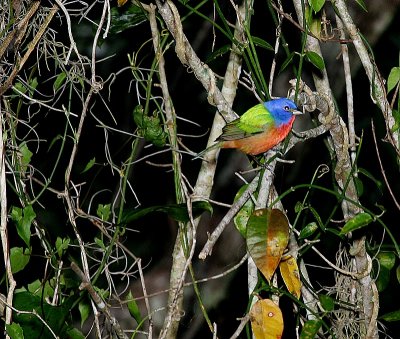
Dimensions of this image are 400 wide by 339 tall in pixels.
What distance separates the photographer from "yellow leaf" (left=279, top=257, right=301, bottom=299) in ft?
7.32

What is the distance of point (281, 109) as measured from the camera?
2188mm

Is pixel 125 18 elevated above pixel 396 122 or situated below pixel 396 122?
above

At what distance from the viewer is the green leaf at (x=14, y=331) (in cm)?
214

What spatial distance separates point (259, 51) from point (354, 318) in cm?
147

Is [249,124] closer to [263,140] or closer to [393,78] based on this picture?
[263,140]

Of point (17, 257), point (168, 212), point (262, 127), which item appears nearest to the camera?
point (168, 212)

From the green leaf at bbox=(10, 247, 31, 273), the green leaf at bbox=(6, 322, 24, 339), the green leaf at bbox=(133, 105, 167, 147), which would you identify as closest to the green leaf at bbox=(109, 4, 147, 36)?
the green leaf at bbox=(133, 105, 167, 147)

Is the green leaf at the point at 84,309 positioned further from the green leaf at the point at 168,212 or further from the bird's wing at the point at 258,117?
the bird's wing at the point at 258,117

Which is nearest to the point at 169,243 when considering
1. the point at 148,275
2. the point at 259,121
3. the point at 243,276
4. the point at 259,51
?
the point at 148,275

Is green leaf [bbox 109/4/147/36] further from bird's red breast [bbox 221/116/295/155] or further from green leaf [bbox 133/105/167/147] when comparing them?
bird's red breast [bbox 221/116/295/155]

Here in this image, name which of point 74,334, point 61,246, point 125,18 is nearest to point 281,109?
point 125,18

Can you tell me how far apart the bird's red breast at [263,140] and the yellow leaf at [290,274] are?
32 centimetres

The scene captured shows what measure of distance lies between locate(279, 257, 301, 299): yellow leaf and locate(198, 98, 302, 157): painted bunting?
32 centimetres

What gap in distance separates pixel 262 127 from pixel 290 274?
40cm
